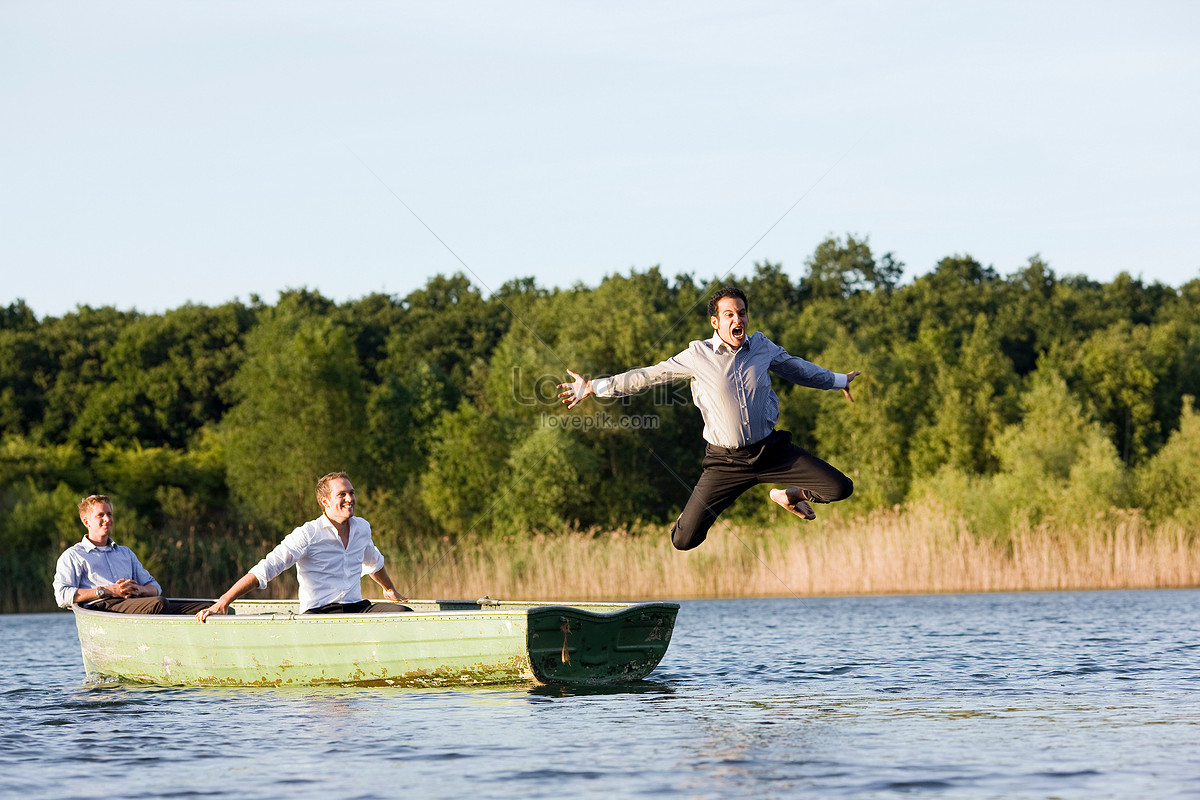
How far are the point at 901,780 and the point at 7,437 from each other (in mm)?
45621

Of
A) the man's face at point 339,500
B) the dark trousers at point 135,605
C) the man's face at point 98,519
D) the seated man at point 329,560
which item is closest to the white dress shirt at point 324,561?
the seated man at point 329,560

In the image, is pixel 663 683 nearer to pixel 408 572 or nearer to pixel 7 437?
pixel 408 572

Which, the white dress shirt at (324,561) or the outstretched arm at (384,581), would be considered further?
the outstretched arm at (384,581)

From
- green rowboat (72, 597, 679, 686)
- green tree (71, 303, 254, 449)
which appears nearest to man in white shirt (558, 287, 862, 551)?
green rowboat (72, 597, 679, 686)

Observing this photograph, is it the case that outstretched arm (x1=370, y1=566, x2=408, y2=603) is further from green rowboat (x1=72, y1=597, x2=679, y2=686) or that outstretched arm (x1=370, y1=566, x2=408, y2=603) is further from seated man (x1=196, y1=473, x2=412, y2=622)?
green rowboat (x1=72, y1=597, x2=679, y2=686)

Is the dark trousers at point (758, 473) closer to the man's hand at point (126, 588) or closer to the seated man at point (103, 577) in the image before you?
the seated man at point (103, 577)

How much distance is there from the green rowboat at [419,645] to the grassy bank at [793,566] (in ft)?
38.8

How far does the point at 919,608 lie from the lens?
22.9 metres

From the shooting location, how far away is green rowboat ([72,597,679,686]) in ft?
39.8

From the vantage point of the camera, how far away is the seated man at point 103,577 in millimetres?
13172

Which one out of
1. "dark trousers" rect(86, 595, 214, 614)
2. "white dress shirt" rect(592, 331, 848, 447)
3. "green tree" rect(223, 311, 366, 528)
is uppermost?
"green tree" rect(223, 311, 366, 528)

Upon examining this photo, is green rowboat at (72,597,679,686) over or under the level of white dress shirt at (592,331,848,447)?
under

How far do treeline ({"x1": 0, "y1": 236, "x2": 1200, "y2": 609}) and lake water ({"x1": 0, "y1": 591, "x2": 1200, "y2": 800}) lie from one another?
52.1ft

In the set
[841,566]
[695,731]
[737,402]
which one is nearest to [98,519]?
[695,731]
